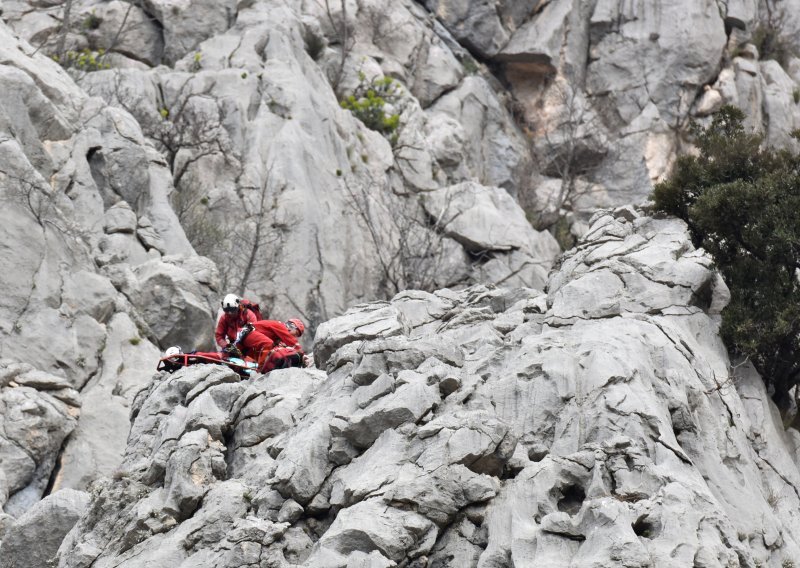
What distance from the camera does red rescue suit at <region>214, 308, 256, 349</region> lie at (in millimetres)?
18406

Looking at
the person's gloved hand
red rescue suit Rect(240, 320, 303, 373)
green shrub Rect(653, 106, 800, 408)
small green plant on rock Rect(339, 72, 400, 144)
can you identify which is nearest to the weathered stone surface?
the person's gloved hand

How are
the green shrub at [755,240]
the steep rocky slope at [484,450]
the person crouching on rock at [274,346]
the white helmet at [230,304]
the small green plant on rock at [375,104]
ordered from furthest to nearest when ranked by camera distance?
the small green plant on rock at [375,104] → the white helmet at [230,304] → the person crouching on rock at [274,346] → the green shrub at [755,240] → the steep rocky slope at [484,450]

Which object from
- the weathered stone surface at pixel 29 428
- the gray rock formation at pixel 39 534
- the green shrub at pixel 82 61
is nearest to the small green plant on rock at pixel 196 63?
the green shrub at pixel 82 61

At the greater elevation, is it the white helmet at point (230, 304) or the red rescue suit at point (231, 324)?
the white helmet at point (230, 304)

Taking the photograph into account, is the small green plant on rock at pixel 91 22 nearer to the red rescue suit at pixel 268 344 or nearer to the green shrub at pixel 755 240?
the red rescue suit at pixel 268 344

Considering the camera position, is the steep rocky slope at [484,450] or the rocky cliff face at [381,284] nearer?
the steep rocky slope at [484,450]

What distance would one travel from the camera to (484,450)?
1197 centimetres

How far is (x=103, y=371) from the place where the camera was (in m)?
22.4

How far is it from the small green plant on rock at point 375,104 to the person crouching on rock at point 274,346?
21.2 meters

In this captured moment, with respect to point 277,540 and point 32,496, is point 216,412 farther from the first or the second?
point 32,496

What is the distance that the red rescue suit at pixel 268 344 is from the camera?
55.9 feet

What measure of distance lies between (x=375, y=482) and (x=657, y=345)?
4.68 meters

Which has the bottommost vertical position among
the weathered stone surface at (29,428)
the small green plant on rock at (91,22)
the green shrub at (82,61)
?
the weathered stone surface at (29,428)

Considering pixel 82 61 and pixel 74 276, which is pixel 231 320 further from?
pixel 82 61
